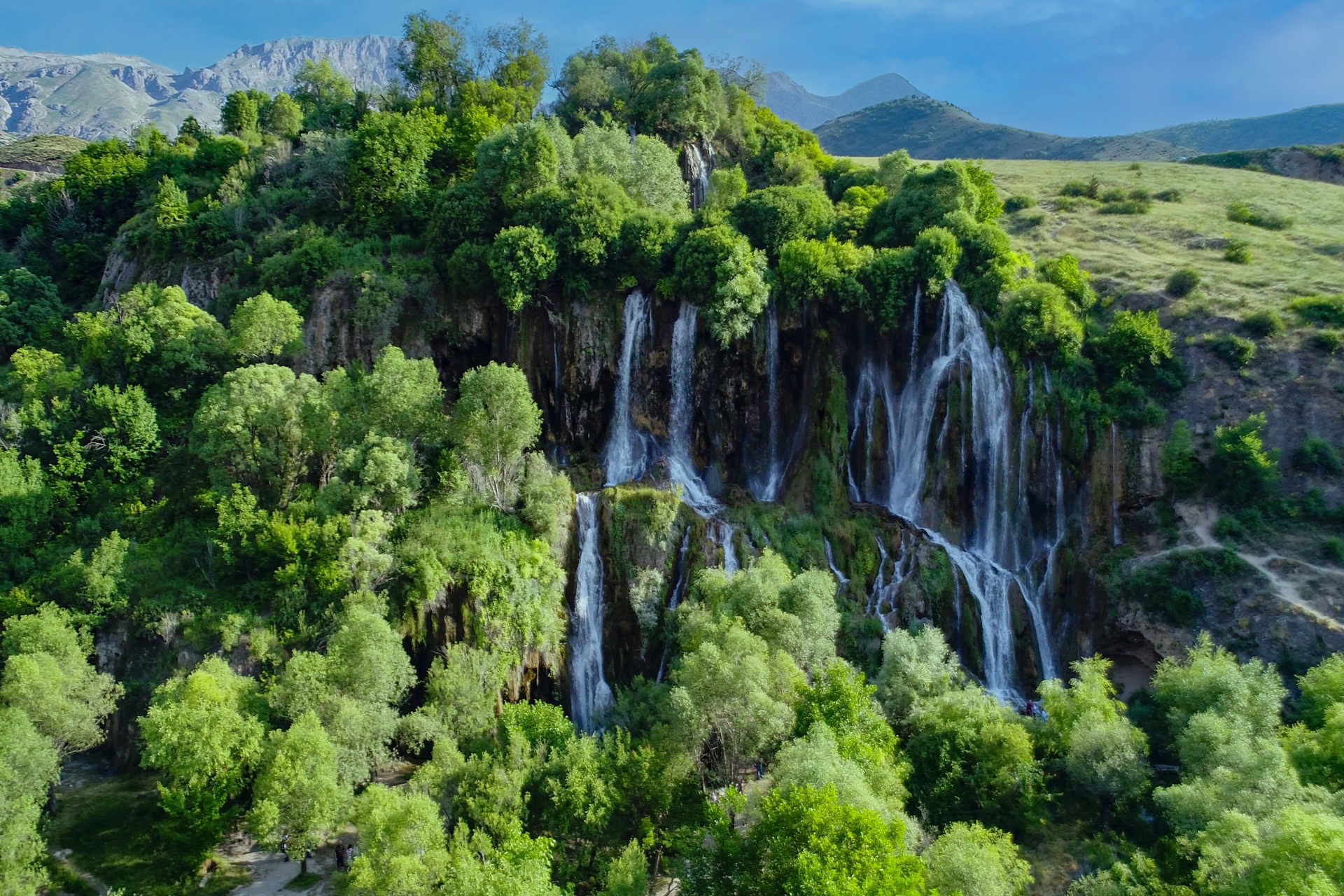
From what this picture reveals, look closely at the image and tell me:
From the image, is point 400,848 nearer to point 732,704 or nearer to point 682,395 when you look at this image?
point 732,704

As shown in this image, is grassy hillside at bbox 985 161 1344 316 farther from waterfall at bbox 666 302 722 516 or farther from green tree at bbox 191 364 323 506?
green tree at bbox 191 364 323 506

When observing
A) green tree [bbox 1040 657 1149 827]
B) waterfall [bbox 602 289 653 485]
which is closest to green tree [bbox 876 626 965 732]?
green tree [bbox 1040 657 1149 827]

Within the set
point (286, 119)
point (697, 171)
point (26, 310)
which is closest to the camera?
point (26, 310)

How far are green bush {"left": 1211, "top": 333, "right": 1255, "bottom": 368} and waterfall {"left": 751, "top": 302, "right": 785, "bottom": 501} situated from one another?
2198 cm

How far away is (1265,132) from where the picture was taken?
499 feet

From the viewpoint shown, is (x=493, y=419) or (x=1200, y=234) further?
(x=1200, y=234)

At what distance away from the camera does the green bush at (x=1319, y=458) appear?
33.5 metres

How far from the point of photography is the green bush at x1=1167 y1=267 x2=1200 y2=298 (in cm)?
4100

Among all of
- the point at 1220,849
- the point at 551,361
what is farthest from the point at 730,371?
the point at 1220,849

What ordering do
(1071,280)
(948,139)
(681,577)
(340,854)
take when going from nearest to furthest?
1. (340,854)
2. (681,577)
3. (1071,280)
4. (948,139)

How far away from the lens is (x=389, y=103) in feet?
179

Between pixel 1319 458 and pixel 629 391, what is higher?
pixel 629 391

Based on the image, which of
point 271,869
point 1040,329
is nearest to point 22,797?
point 271,869

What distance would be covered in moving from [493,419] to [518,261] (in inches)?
466
